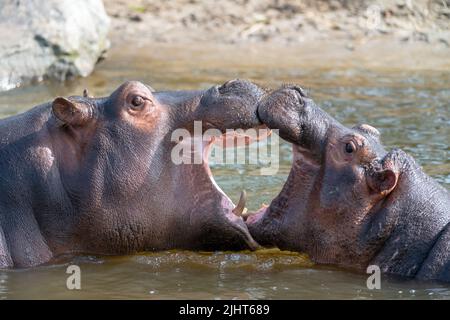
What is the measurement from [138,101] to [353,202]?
1534mm

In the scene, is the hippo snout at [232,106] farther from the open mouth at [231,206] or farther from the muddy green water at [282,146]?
the muddy green water at [282,146]

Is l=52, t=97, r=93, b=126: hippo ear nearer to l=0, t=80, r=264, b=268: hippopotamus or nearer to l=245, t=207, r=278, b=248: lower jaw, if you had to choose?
l=0, t=80, r=264, b=268: hippopotamus

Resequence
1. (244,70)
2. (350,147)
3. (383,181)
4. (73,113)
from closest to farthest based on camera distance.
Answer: (383,181) < (350,147) < (73,113) < (244,70)

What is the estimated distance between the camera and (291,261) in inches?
290

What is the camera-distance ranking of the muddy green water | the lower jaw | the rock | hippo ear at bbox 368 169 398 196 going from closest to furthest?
hippo ear at bbox 368 169 398 196, the muddy green water, the lower jaw, the rock

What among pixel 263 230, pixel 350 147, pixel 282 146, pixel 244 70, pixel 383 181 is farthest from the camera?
pixel 244 70

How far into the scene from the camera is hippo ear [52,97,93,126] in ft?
22.9

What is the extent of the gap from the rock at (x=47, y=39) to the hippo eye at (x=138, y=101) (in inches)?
255

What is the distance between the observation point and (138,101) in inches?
278

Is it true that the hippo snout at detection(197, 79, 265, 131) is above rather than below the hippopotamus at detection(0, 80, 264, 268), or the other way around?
above

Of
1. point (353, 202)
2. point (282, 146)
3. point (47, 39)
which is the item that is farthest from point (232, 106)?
point (47, 39)

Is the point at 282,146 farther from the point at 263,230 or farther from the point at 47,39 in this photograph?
the point at 47,39

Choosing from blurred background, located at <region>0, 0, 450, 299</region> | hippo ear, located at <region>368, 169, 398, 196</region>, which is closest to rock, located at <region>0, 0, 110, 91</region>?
blurred background, located at <region>0, 0, 450, 299</region>
